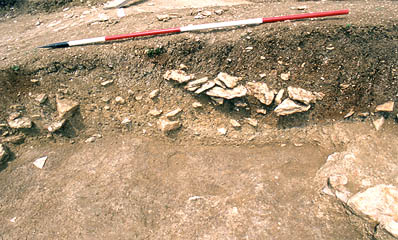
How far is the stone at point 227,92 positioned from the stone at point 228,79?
0.26ft

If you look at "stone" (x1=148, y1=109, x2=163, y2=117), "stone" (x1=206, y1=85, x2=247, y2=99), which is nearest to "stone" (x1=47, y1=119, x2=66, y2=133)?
"stone" (x1=148, y1=109, x2=163, y2=117)

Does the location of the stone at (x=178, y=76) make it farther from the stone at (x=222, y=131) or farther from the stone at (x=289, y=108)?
the stone at (x=289, y=108)

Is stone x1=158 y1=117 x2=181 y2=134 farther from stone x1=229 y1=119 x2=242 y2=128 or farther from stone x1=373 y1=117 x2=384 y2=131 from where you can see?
stone x1=373 y1=117 x2=384 y2=131

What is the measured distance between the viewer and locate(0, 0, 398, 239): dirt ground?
310 centimetres

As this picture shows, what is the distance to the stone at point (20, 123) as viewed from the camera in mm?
3716

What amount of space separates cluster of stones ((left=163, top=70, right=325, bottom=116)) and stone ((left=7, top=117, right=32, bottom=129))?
2549 millimetres

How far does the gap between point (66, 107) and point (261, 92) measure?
10.8 ft

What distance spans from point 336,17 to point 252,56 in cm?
152

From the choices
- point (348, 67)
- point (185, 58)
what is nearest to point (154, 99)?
point (185, 58)

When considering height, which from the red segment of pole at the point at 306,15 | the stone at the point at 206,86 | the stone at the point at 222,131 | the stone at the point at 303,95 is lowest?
the stone at the point at 222,131

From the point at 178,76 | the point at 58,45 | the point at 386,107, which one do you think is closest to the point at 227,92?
the point at 178,76

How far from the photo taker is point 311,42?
11.3 feet

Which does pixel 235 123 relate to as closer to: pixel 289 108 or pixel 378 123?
pixel 289 108

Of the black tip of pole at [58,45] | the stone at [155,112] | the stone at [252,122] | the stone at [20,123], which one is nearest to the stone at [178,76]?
the stone at [155,112]
